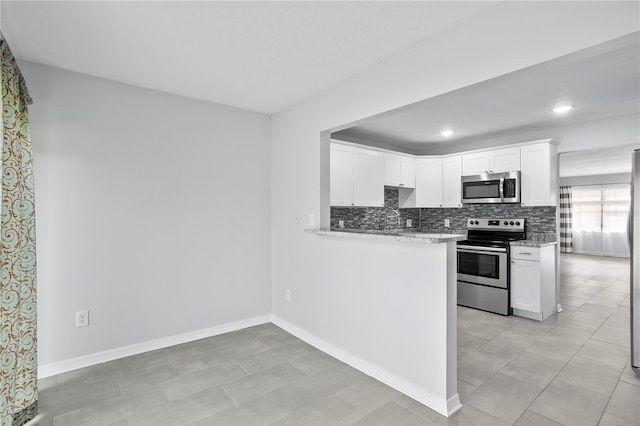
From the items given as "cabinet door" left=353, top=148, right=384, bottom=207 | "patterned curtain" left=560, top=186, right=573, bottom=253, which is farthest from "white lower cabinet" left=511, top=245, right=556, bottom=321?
"patterned curtain" left=560, top=186, right=573, bottom=253

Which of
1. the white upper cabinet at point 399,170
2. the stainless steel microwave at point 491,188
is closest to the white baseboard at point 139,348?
the white upper cabinet at point 399,170

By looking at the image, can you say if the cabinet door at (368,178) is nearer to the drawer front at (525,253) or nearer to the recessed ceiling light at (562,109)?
the drawer front at (525,253)

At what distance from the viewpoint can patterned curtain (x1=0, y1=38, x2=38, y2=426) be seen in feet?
5.88

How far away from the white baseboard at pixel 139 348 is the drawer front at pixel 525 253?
3.10m

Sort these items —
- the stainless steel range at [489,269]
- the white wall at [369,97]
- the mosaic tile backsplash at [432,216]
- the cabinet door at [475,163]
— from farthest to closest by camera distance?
the cabinet door at [475,163] < the mosaic tile backsplash at [432,216] < the stainless steel range at [489,269] < the white wall at [369,97]

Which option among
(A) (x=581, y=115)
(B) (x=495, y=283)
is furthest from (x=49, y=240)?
(A) (x=581, y=115)

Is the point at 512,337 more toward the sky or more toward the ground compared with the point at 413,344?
more toward the ground

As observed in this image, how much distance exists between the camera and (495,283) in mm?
4176

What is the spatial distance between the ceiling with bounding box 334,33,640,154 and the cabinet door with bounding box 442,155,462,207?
36cm

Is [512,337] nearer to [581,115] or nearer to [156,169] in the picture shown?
[581,115]

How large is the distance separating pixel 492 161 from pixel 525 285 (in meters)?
1.76

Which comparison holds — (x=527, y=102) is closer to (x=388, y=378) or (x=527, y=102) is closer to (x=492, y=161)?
(x=492, y=161)

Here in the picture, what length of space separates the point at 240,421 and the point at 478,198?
425cm

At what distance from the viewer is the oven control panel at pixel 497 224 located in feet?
15.2
